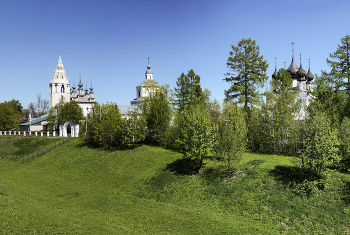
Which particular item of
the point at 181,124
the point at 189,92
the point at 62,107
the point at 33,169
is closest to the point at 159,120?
the point at 181,124

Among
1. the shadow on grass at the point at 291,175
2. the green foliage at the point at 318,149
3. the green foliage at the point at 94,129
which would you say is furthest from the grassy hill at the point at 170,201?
the green foliage at the point at 94,129

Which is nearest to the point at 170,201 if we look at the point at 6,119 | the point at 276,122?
the point at 276,122

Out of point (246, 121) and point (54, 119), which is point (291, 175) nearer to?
point (246, 121)

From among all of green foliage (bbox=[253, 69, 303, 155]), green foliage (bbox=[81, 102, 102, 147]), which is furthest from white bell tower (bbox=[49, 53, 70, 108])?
green foliage (bbox=[253, 69, 303, 155])

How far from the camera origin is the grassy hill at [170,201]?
13.4m

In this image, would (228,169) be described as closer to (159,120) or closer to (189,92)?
(159,120)

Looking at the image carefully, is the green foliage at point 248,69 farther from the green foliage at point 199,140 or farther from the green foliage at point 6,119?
the green foliage at point 6,119

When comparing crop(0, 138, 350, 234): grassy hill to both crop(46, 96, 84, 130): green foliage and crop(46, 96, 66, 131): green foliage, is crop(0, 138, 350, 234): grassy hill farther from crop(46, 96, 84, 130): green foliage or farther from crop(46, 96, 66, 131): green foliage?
crop(46, 96, 66, 131): green foliage

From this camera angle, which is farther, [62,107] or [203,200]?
[62,107]

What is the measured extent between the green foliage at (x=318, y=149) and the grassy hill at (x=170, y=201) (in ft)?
3.79

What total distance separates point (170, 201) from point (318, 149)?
401 inches

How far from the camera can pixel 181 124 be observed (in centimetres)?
3028

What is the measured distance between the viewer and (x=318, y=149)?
1617 cm

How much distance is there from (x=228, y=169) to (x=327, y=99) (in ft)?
45.6
